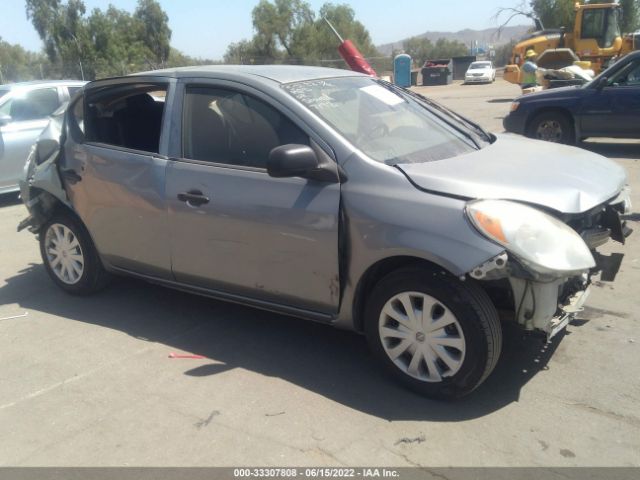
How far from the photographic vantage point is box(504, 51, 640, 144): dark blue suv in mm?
9875

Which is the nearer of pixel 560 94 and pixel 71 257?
pixel 71 257

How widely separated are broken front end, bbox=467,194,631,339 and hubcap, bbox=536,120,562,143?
7.60m

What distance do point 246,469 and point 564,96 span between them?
359 inches

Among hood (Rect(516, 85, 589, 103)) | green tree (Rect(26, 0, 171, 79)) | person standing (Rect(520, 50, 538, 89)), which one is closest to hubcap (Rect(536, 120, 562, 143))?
hood (Rect(516, 85, 589, 103))

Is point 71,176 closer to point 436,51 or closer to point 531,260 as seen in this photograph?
point 531,260

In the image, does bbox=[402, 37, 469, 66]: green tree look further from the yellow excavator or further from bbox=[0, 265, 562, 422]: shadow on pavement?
bbox=[0, 265, 562, 422]: shadow on pavement

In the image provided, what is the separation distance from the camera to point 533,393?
11.6 feet

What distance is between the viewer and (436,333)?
11.3 ft

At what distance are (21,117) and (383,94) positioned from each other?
697 cm

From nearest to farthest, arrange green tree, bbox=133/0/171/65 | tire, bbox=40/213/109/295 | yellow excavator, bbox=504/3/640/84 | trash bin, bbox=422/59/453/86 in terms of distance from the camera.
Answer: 1. tire, bbox=40/213/109/295
2. yellow excavator, bbox=504/3/640/84
3. trash bin, bbox=422/59/453/86
4. green tree, bbox=133/0/171/65

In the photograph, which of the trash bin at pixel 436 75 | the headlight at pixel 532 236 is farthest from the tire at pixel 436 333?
the trash bin at pixel 436 75

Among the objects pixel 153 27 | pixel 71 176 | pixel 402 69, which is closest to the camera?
pixel 71 176

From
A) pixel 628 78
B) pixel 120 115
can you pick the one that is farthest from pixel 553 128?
pixel 120 115

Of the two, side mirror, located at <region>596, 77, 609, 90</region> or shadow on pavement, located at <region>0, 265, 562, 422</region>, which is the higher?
side mirror, located at <region>596, 77, 609, 90</region>
